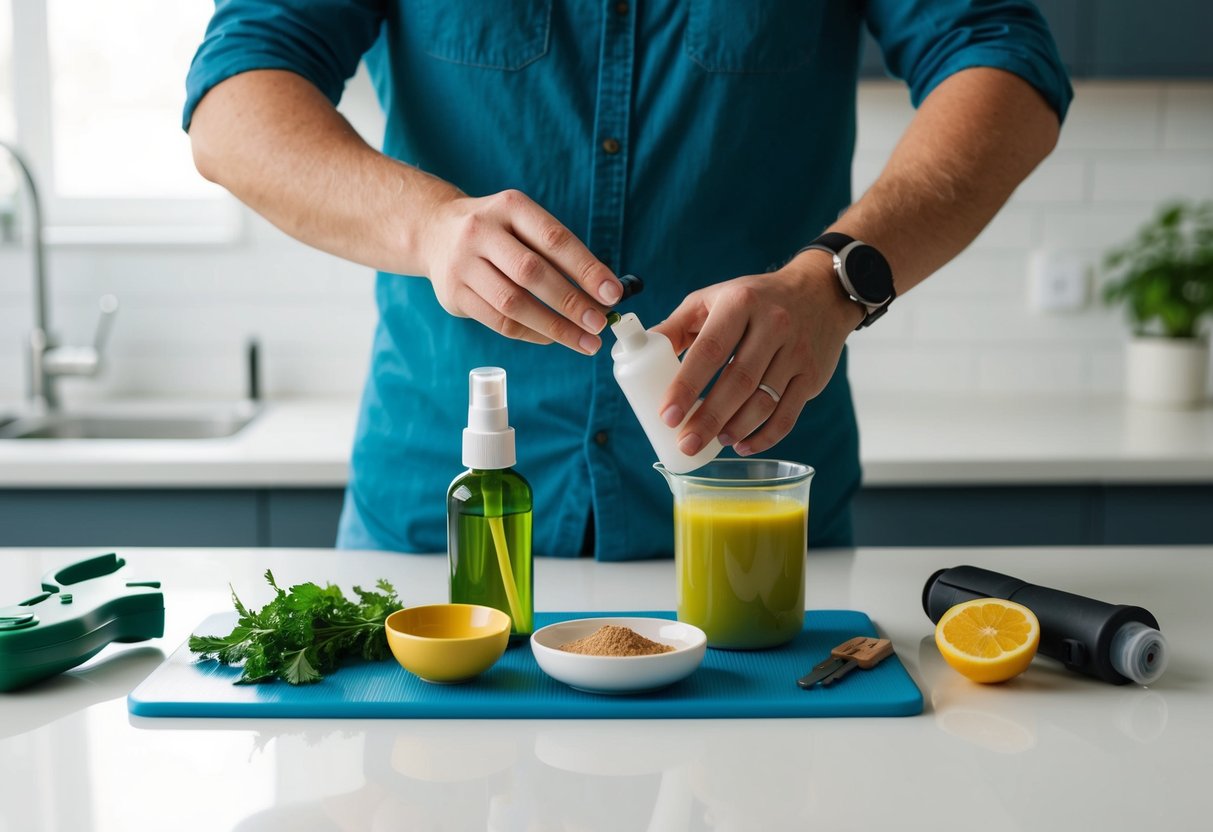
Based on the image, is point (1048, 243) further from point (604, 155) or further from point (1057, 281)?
point (604, 155)

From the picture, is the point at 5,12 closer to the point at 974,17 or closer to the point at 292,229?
the point at 292,229

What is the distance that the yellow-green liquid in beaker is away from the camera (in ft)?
3.42

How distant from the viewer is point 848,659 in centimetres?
100

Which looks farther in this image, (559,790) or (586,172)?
(586,172)

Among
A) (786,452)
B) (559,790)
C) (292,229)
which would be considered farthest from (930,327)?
(559,790)

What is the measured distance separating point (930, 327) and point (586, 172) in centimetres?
149

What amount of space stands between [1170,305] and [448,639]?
199cm

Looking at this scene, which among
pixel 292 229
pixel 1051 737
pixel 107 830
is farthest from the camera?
pixel 292 229

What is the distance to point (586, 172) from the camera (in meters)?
1.40

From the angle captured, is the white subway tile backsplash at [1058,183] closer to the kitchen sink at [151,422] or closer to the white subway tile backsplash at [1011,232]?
the white subway tile backsplash at [1011,232]

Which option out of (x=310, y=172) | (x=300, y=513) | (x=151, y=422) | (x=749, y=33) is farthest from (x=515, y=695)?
(x=151, y=422)

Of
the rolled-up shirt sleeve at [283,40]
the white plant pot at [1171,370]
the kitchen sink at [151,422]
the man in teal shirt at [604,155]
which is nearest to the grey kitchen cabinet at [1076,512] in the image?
the white plant pot at [1171,370]

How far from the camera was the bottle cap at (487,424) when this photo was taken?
3.32 ft

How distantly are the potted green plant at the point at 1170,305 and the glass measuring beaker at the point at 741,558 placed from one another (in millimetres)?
1701
